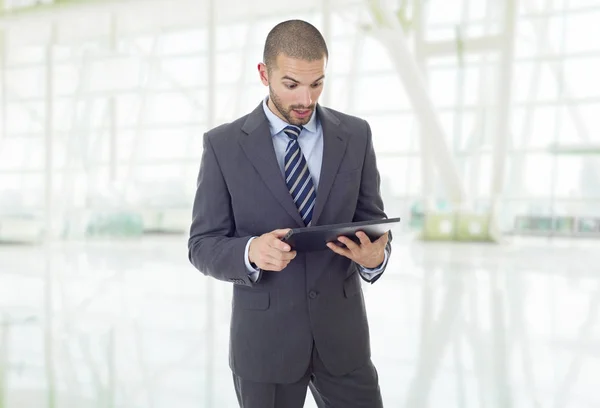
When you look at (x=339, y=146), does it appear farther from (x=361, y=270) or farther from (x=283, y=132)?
(x=361, y=270)

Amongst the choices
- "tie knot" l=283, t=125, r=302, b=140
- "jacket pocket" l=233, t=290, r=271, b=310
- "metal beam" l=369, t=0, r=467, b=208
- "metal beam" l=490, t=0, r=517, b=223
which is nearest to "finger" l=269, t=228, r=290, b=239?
"jacket pocket" l=233, t=290, r=271, b=310

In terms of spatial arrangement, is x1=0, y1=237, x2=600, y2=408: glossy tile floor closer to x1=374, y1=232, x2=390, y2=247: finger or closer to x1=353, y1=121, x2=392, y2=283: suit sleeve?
x1=353, y1=121, x2=392, y2=283: suit sleeve

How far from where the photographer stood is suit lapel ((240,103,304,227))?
170 centimetres

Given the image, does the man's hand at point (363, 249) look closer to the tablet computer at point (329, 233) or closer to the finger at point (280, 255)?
the tablet computer at point (329, 233)

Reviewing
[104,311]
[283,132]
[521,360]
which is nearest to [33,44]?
[104,311]

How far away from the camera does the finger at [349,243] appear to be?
5.23 ft

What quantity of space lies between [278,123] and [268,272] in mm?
426

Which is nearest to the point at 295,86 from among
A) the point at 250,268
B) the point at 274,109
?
the point at 274,109

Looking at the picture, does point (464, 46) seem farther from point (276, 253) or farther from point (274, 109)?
point (276, 253)

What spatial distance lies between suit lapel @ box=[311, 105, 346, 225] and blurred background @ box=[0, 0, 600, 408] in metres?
2.43

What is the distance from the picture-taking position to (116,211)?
2211 cm

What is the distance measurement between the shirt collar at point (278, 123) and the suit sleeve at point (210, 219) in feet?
0.61

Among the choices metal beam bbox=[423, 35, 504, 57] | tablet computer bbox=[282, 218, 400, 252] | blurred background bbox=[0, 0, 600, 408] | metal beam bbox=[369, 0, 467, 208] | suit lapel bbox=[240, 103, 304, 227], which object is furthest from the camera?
metal beam bbox=[423, 35, 504, 57]

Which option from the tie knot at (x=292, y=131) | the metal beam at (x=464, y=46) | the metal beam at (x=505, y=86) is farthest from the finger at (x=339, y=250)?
the metal beam at (x=464, y=46)
